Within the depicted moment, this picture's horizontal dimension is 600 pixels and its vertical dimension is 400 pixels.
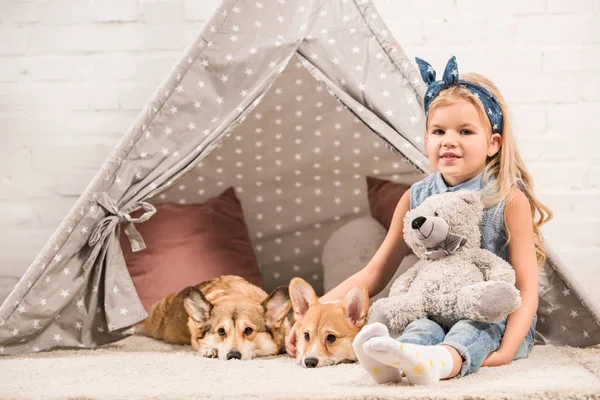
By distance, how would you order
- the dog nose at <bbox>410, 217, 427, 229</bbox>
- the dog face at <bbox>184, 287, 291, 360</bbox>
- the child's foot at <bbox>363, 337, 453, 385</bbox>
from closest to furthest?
1. the child's foot at <bbox>363, 337, 453, 385</bbox>
2. the dog nose at <bbox>410, 217, 427, 229</bbox>
3. the dog face at <bbox>184, 287, 291, 360</bbox>

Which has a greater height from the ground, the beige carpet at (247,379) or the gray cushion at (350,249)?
the gray cushion at (350,249)

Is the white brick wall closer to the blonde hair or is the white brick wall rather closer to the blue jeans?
the blonde hair

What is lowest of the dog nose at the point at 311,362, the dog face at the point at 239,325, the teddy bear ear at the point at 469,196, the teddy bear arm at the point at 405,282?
the dog nose at the point at 311,362

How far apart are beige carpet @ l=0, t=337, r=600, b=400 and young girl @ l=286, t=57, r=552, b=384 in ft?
0.19

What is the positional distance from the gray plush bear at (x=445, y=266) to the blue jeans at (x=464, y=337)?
27 millimetres

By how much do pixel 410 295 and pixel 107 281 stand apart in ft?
2.49

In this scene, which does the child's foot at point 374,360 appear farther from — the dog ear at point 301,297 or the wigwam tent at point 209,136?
the wigwam tent at point 209,136

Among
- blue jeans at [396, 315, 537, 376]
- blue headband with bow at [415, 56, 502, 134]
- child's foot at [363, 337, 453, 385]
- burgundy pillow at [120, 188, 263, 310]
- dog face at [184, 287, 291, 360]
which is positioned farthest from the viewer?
burgundy pillow at [120, 188, 263, 310]

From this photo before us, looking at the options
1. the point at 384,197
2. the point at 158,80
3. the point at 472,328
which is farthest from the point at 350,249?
the point at 158,80

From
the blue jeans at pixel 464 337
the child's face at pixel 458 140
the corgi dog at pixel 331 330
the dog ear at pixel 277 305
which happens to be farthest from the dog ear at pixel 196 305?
the child's face at pixel 458 140

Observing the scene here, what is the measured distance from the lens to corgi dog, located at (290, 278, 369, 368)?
1.60 metres

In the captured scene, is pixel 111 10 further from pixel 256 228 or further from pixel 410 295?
pixel 410 295

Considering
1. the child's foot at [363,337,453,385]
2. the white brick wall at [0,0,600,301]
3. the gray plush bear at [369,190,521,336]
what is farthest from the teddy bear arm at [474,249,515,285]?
the white brick wall at [0,0,600,301]

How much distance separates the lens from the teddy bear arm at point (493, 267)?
151cm
